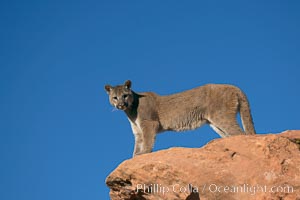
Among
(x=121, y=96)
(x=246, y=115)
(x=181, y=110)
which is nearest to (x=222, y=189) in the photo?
(x=246, y=115)

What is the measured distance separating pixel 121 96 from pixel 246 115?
4.34m

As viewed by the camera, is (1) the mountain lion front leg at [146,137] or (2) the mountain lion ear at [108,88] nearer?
(1) the mountain lion front leg at [146,137]

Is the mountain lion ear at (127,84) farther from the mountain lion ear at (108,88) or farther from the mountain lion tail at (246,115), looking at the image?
the mountain lion tail at (246,115)

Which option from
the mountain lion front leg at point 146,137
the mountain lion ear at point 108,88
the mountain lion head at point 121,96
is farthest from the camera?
the mountain lion ear at point 108,88

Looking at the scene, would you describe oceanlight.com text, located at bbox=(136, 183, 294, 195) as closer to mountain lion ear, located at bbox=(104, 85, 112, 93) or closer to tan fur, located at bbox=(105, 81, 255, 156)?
tan fur, located at bbox=(105, 81, 255, 156)

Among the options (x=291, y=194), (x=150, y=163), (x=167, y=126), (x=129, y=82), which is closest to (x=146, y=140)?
(x=167, y=126)

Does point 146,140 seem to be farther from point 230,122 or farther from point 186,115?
point 230,122

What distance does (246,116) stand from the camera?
15523mm

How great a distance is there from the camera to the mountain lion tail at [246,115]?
15214 millimetres

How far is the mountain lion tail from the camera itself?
15.2m

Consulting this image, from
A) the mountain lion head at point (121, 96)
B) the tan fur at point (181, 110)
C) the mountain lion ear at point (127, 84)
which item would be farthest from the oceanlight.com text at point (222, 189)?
the mountain lion ear at point (127, 84)

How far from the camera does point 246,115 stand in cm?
1553

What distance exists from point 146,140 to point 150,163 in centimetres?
549

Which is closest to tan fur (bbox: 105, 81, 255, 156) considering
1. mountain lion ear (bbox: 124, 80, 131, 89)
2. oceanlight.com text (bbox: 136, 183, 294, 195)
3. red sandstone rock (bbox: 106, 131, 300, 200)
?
mountain lion ear (bbox: 124, 80, 131, 89)
